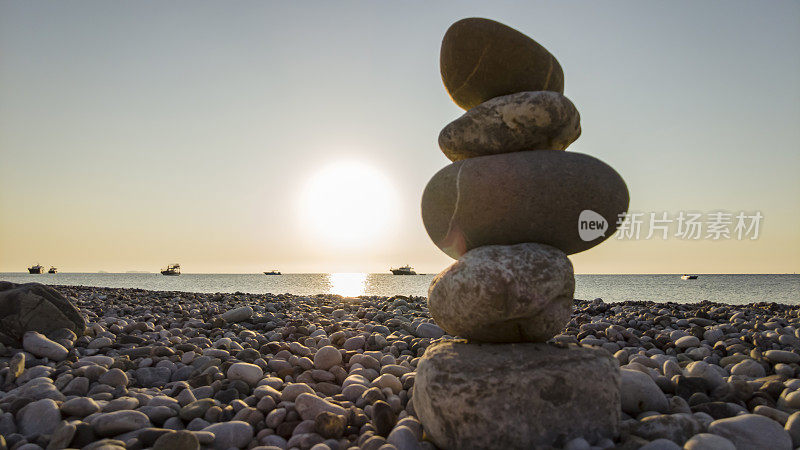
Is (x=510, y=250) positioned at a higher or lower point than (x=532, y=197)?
lower

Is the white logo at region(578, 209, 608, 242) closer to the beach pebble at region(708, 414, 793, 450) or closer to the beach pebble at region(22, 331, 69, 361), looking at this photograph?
the beach pebble at region(708, 414, 793, 450)

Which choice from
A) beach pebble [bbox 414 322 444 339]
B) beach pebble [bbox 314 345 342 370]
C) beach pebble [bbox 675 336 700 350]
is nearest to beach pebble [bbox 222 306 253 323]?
beach pebble [bbox 414 322 444 339]

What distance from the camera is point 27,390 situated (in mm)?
3537

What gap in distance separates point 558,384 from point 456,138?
2112mm

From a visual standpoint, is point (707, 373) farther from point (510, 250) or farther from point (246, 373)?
Answer: point (246, 373)

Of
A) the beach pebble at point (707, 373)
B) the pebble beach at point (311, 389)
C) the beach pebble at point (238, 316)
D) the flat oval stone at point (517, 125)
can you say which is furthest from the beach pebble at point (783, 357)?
the beach pebble at point (238, 316)

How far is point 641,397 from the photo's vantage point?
11.0 feet

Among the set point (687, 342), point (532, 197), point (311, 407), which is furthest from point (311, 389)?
point (687, 342)

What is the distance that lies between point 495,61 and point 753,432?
10.4 feet

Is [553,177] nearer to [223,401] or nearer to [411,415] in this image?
[411,415]

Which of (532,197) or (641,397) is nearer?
(532,197)

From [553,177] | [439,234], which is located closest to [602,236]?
[553,177]

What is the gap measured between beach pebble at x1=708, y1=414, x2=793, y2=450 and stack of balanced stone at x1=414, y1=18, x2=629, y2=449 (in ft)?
2.07

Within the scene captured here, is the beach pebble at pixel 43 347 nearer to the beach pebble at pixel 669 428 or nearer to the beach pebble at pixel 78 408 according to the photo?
the beach pebble at pixel 78 408
